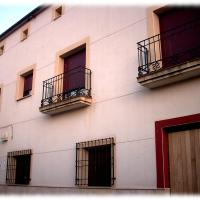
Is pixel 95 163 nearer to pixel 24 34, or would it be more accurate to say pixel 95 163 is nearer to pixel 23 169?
pixel 23 169

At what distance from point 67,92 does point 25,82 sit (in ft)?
9.56

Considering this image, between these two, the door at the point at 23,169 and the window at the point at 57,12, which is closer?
the door at the point at 23,169

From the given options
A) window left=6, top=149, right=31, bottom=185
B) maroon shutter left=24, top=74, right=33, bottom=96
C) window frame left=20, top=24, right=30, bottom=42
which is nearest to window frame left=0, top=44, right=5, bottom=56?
window frame left=20, top=24, right=30, bottom=42

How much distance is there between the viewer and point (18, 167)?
10.6 meters

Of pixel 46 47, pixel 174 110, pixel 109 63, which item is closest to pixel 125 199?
pixel 174 110

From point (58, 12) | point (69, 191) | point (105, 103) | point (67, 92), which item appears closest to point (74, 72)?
point (67, 92)

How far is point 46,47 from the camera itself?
10.8 meters

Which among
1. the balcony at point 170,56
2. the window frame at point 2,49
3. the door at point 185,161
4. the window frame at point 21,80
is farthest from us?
the window frame at point 2,49

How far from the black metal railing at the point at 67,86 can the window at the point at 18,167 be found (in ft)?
6.11

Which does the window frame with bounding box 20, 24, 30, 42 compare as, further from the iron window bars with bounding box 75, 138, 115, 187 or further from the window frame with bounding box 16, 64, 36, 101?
the iron window bars with bounding box 75, 138, 115, 187

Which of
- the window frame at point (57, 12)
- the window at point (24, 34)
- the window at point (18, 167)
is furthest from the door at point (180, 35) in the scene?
the window at point (24, 34)

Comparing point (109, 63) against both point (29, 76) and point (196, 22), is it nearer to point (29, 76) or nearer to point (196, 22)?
point (196, 22)

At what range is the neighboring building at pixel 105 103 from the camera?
21.5ft

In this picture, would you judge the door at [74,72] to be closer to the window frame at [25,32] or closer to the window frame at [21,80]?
the window frame at [21,80]
